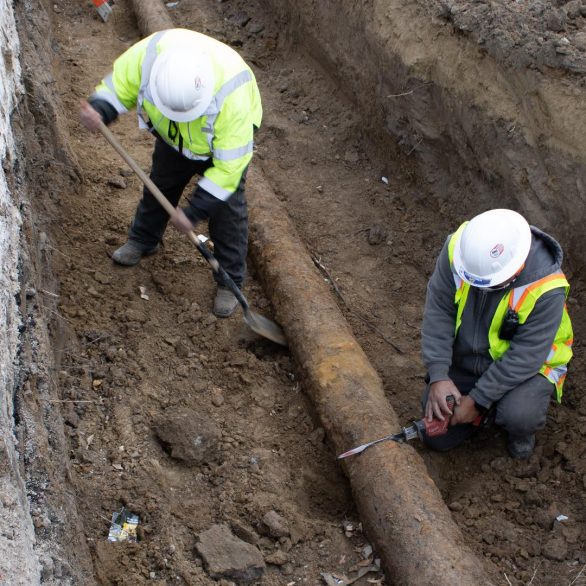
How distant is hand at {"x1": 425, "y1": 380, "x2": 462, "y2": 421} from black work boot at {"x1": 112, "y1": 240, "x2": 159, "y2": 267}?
2.06 m

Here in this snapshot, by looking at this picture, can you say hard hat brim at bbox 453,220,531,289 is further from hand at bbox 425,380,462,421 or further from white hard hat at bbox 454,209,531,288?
hand at bbox 425,380,462,421

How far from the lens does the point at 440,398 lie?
3.77 meters

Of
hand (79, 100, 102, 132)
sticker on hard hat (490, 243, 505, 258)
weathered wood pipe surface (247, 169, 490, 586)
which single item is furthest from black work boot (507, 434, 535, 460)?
hand (79, 100, 102, 132)

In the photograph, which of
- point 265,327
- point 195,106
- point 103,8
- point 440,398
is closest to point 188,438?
point 265,327

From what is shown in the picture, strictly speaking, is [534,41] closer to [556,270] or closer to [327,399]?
[556,270]

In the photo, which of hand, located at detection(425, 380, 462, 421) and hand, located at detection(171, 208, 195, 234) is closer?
hand, located at detection(425, 380, 462, 421)

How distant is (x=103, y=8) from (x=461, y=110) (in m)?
4.82

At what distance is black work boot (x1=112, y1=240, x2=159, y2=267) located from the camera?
473 centimetres

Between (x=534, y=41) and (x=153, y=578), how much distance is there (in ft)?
11.8

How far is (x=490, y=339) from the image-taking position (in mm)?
3723

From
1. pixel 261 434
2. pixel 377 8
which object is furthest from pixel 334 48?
pixel 261 434

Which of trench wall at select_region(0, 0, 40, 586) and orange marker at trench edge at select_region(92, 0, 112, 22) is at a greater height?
trench wall at select_region(0, 0, 40, 586)

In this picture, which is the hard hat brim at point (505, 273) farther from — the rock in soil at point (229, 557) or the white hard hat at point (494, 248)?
the rock in soil at point (229, 557)

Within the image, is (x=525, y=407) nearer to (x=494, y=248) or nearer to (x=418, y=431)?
(x=418, y=431)
